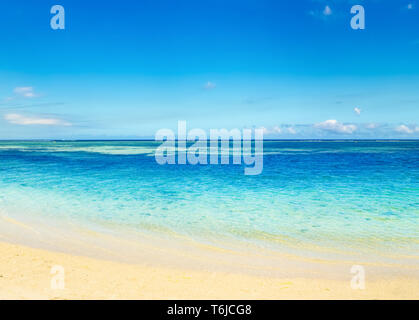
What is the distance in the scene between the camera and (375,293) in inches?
210

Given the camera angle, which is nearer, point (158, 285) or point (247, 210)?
point (158, 285)

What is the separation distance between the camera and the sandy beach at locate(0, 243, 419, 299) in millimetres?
5148

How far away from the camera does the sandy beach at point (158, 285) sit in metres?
5.15

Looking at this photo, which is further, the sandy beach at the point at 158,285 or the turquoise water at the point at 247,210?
the turquoise water at the point at 247,210

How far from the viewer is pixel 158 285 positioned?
5570 mm

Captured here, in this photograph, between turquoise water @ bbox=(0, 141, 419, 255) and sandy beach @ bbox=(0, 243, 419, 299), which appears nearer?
sandy beach @ bbox=(0, 243, 419, 299)
